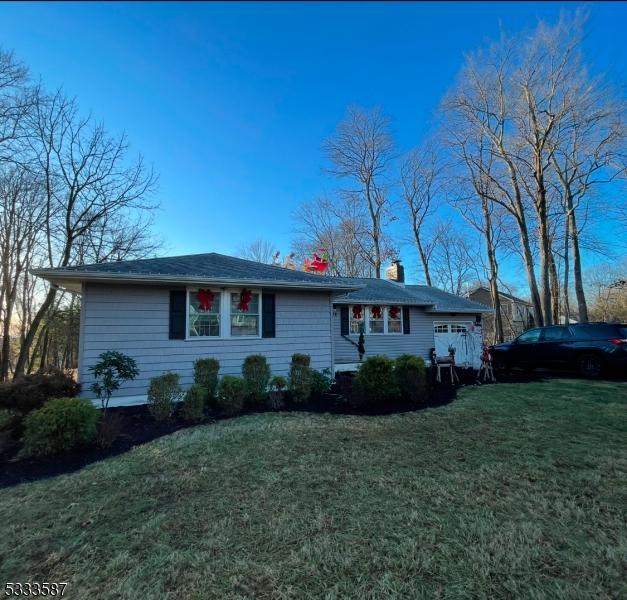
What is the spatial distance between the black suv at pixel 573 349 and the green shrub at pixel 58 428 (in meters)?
11.0

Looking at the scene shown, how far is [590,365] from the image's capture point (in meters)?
9.44

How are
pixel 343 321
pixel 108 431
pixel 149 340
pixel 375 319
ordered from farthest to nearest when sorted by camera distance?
pixel 375 319 < pixel 343 321 < pixel 149 340 < pixel 108 431

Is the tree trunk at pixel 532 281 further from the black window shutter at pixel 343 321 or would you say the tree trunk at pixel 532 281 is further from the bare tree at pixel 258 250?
the bare tree at pixel 258 250

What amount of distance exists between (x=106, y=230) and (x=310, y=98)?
990 centimetres

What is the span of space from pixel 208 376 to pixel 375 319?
7535mm

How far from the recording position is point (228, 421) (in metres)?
5.67

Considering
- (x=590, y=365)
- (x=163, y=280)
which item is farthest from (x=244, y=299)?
(x=590, y=365)

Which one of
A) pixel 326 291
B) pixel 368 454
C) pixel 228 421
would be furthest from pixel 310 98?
pixel 368 454

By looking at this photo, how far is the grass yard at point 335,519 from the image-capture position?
2.06m

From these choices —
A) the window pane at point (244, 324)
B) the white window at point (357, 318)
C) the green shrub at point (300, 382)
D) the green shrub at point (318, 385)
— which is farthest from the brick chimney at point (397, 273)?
the green shrub at point (300, 382)

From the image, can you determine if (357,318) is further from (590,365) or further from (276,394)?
(590,365)

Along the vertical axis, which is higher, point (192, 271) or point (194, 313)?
point (192, 271)

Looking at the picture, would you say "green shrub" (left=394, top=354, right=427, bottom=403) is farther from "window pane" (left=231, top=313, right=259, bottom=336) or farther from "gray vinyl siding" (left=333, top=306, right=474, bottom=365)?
"gray vinyl siding" (left=333, top=306, right=474, bottom=365)

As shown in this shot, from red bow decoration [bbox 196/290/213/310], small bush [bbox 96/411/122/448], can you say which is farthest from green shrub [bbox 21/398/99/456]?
red bow decoration [bbox 196/290/213/310]
